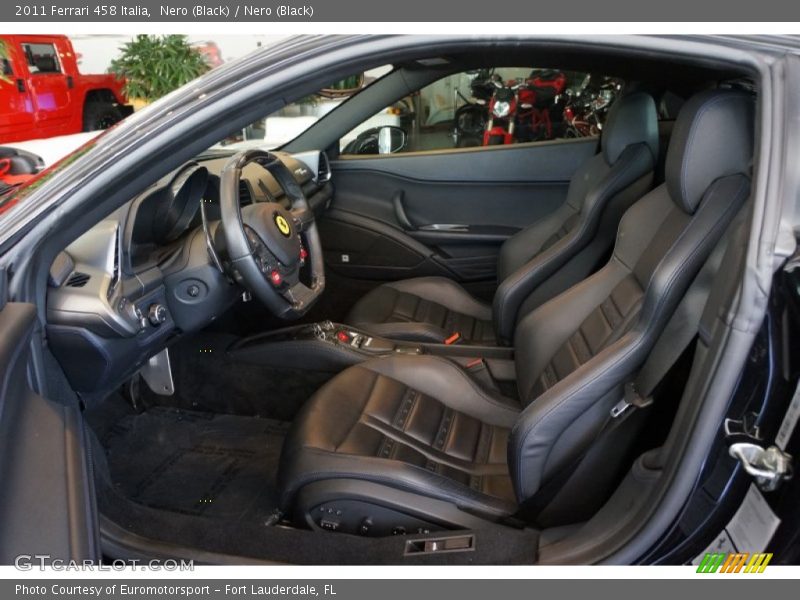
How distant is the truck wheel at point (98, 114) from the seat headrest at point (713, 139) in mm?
6910

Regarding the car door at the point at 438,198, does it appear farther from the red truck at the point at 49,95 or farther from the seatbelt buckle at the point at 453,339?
the red truck at the point at 49,95

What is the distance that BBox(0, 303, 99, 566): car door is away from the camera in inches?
30.5

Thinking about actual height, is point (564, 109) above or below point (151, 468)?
above

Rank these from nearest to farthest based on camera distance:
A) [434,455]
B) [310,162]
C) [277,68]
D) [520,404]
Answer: [277,68]
[434,455]
[520,404]
[310,162]

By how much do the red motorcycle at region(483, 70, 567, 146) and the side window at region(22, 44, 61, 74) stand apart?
4.61 m

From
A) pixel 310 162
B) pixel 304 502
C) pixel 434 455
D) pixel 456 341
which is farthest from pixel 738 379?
pixel 310 162

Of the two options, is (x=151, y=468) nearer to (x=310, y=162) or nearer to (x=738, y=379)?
(x=310, y=162)

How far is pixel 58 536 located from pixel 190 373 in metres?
1.25

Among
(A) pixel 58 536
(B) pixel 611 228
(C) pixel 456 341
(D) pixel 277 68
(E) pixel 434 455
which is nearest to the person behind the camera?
(A) pixel 58 536

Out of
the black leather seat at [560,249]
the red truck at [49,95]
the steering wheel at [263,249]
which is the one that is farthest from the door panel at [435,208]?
the red truck at [49,95]

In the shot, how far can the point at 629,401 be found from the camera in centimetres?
113

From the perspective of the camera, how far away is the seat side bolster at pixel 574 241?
1835mm

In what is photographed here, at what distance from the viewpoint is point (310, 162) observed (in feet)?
8.55

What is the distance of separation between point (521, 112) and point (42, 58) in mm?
5203
